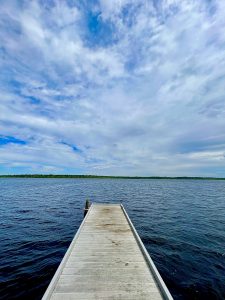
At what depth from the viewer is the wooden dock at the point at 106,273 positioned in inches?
210

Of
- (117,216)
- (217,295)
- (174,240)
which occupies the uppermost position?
(117,216)

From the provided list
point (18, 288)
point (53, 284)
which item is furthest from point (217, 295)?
point (18, 288)

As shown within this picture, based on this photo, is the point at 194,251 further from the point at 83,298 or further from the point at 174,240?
the point at 83,298

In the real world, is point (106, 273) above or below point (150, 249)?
above

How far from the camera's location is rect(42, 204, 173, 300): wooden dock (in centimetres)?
533

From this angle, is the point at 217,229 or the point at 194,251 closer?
the point at 194,251

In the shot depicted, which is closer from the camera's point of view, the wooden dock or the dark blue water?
the wooden dock

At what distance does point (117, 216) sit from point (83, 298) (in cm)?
1053

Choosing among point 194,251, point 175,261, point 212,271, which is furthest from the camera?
point 194,251

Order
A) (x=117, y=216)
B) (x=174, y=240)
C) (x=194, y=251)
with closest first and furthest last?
(x=194, y=251), (x=174, y=240), (x=117, y=216)

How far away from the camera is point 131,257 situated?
770 centimetres

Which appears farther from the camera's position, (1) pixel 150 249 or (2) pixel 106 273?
(1) pixel 150 249

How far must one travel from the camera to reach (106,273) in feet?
21.0

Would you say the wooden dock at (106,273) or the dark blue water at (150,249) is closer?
the wooden dock at (106,273)
